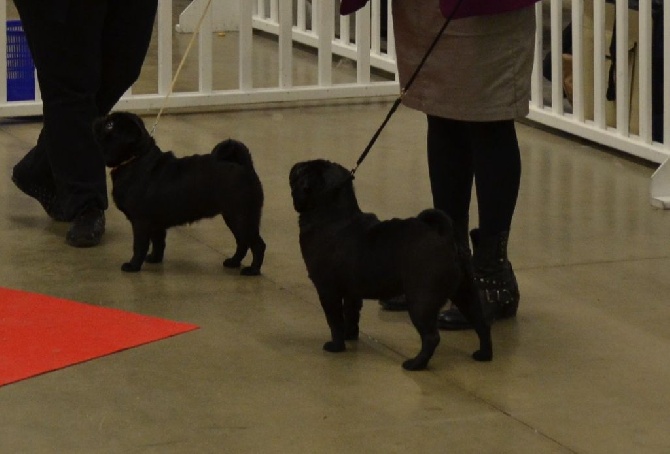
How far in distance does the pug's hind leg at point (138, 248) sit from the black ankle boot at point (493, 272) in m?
1.08

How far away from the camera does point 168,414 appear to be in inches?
122

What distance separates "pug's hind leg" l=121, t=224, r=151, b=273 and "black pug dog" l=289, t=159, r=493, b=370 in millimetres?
910

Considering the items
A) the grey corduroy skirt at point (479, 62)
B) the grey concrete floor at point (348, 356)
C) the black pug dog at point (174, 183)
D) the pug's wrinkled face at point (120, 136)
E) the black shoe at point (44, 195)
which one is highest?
the grey corduroy skirt at point (479, 62)

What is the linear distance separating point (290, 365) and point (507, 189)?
2.63 feet

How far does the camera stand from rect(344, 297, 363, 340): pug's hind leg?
359 cm

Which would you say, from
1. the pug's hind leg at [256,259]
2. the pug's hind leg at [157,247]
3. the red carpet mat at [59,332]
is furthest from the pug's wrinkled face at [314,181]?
the pug's hind leg at [157,247]

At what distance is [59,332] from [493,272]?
1214mm

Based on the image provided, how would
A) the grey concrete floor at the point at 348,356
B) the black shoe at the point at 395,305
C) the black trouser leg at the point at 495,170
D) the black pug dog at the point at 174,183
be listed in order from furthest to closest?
the black pug dog at the point at 174,183 < the black shoe at the point at 395,305 < the black trouser leg at the point at 495,170 < the grey concrete floor at the point at 348,356

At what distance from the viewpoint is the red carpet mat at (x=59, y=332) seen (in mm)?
3444

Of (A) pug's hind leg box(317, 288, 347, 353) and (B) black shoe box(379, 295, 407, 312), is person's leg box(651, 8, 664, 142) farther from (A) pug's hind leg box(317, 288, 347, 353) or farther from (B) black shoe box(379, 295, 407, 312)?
(A) pug's hind leg box(317, 288, 347, 353)

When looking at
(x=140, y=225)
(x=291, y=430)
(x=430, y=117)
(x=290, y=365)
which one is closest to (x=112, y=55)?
(x=140, y=225)

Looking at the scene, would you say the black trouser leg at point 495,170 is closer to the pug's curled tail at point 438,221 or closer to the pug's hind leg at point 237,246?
→ the pug's curled tail at point 438,221

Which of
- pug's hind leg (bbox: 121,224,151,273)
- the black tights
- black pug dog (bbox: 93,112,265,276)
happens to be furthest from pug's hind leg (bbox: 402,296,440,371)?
pug's hind leg (bbox: 121,224,151,273)

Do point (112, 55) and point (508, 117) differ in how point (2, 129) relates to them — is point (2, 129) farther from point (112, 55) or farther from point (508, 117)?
point (508, 117)
